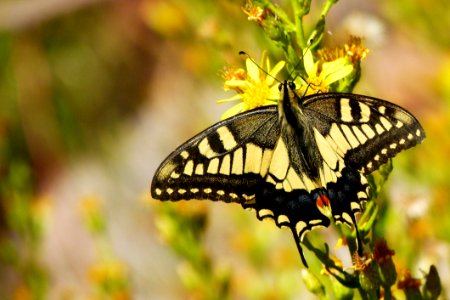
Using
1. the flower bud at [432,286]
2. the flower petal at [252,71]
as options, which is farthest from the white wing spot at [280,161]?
the flower bud at [432,286]

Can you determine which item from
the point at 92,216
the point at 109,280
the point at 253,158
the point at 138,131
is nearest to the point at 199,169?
the point at 253,158


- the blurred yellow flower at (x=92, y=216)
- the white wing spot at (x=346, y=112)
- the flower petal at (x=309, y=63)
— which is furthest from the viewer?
the blurred yellow flower at (x=92, y=216)

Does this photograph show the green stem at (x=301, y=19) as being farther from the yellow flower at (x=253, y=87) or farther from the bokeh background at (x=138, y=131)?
the bokeh background at (x=138, y=131)

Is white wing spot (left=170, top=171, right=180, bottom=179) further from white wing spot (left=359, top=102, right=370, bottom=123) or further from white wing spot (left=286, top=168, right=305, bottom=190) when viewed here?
white wing spot (left=359, top=102, right=370, bottom=123)

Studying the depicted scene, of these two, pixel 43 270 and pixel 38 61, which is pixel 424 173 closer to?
pixel 43 270

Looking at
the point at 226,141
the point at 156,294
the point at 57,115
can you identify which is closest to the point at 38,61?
the point at 57,115

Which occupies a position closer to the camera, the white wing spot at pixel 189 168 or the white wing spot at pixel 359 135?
the white wing spot at pixel 359 135
